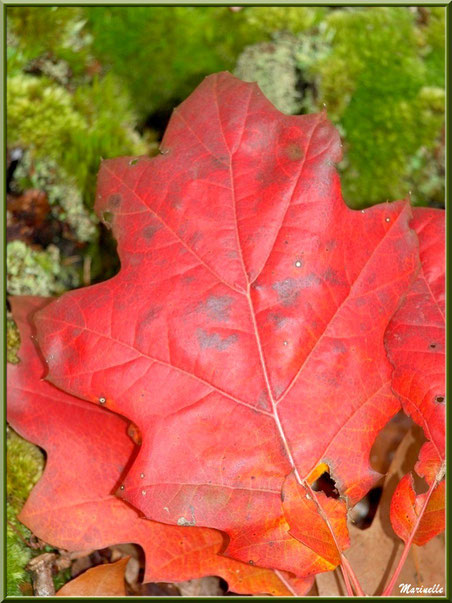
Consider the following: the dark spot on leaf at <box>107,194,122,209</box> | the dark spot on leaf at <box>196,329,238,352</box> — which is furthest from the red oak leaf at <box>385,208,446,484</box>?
the dark spot on leaf at <box>107,194,122,209</box>

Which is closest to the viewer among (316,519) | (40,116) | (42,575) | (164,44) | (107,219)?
(316,519)

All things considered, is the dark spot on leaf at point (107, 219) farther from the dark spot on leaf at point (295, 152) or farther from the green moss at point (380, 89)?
the green moss at point (380, 89)

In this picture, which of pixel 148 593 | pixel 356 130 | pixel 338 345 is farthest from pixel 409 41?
pixel 148 593

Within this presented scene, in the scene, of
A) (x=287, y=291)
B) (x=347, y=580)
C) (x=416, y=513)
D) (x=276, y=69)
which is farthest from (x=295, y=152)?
(x=347, y=580)

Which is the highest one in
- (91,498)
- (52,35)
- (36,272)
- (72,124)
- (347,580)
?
(52,35)

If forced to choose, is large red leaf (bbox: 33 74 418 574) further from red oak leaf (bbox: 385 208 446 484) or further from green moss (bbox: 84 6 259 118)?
green moss (bbox: 84 6 259 118)

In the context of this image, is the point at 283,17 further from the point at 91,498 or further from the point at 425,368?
the point at 91,498

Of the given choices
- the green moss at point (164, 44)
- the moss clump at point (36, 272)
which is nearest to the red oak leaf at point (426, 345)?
the green moss at point (164, 44)
